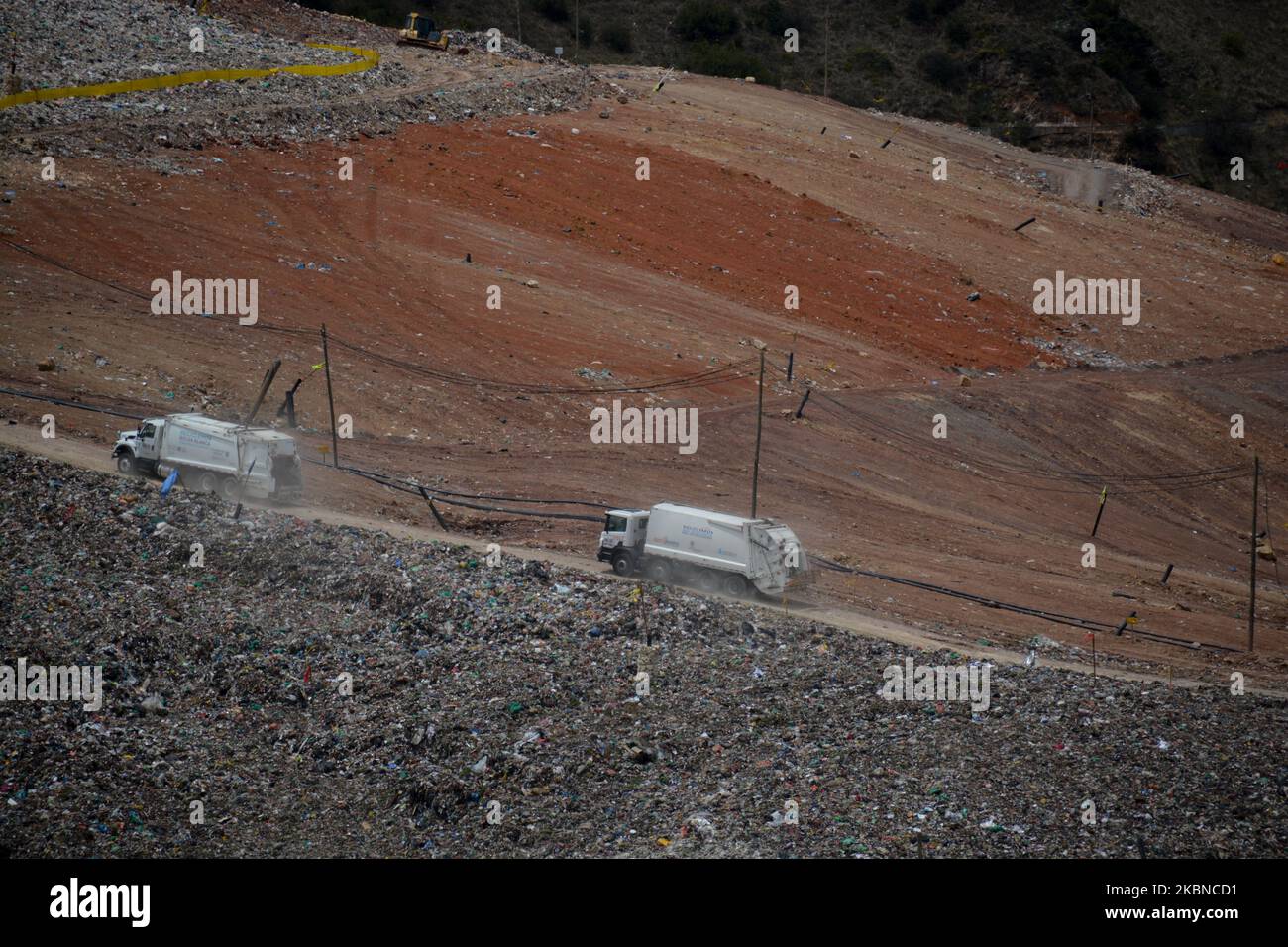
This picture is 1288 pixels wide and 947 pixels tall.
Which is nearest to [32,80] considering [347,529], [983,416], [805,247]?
[805,247]

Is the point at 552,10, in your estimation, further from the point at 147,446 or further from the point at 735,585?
the point at 735,585

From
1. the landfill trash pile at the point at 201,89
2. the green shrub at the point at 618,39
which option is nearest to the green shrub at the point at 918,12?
the green shrub at the point at 618,39

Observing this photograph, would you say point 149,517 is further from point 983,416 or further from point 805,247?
point 805,247

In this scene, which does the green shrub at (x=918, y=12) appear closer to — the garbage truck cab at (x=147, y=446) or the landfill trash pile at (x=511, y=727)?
the garbage truck cab at (x=147, y=446)

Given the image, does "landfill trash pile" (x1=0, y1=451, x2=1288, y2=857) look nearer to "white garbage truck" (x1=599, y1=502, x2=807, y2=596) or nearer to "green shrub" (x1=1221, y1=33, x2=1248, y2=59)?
"white garbage truck" (x1=599, y1=502, x2=807, y2=596)

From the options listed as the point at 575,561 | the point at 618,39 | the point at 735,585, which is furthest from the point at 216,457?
the point at 618,39

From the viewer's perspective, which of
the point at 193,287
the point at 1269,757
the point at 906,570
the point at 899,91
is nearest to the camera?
the point at 1269,757
